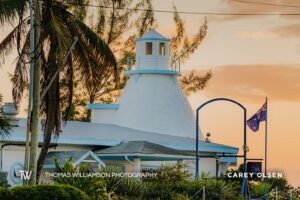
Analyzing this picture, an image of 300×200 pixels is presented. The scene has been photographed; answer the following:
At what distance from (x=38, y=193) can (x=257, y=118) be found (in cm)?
1607

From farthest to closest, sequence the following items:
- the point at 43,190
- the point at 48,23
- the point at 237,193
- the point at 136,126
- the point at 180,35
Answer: the point at 180,35 → the point at 136,126 → the point at 237,193 → the point at 48,23 → the point at 43,190

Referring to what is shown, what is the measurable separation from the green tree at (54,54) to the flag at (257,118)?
22.7 feet

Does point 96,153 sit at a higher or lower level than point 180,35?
lower

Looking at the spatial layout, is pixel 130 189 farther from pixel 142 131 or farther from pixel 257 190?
pixel 142 131

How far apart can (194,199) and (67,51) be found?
702 cm

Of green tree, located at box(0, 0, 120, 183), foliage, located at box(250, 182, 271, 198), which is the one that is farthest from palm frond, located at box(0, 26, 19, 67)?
foliage, located at box(250, 182, 271, 198)

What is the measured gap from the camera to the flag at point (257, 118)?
4438cm

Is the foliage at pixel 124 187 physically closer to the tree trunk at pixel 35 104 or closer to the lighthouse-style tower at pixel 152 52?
the tree trunk at pixel 35 104

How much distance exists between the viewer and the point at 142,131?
52.8m

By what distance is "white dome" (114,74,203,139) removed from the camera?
5431 cm

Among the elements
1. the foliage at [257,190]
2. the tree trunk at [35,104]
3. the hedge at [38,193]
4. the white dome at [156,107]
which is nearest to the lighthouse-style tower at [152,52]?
the white dome at [156,107]

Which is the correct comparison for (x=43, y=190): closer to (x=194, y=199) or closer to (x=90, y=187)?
(x=90, y=187)

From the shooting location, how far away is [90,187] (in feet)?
114

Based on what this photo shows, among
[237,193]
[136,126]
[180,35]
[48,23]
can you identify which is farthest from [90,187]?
[180,35]
